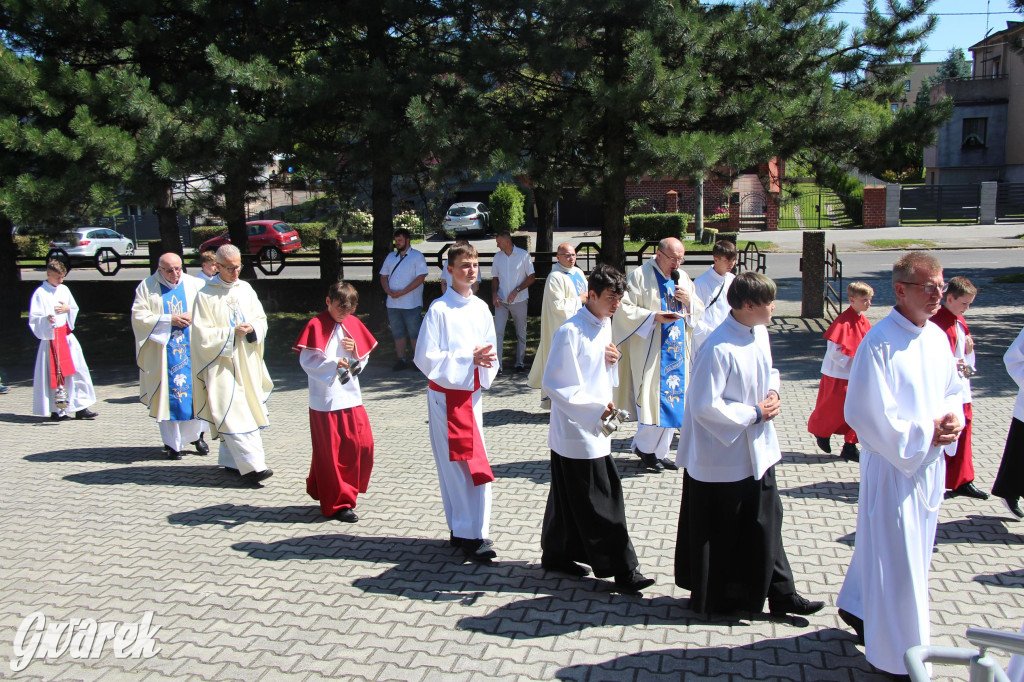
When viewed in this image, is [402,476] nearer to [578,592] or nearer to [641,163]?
[578,592]

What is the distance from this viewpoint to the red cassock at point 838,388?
699 cm

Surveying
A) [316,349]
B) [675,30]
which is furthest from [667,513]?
[675,30]

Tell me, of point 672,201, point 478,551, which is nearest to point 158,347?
point 478,551

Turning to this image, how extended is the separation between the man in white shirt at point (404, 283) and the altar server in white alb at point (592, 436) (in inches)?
264

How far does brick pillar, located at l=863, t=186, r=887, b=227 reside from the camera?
108 ft

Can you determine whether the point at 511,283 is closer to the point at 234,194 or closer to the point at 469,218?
the point at 234,194

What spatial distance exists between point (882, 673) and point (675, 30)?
26.9 ft

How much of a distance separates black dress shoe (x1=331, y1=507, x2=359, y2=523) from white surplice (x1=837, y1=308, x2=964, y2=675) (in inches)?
142

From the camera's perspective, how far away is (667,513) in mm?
6027

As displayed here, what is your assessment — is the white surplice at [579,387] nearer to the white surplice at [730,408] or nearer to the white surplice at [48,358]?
the white surplice at [730,408]

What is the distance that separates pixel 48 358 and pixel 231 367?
363 centimetres

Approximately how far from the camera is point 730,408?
13.5 feet

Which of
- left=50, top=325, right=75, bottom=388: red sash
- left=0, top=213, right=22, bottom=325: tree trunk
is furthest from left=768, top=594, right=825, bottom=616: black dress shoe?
left=0, top=213, right=22, bottom=325: tree trunk

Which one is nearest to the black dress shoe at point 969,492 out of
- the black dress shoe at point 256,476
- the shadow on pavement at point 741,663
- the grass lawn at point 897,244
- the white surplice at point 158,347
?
the shadow on pavement at point 741,663
